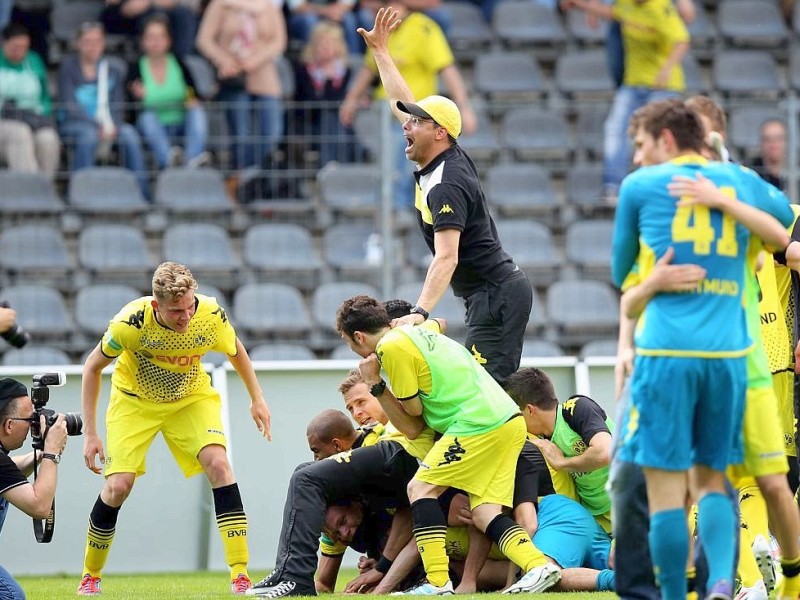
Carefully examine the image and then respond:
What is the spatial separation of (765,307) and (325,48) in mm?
8232

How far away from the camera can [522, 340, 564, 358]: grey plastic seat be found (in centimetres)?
1289

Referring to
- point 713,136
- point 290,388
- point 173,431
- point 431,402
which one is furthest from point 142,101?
point 713,136

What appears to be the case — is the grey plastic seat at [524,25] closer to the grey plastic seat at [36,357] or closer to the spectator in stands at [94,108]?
the spectator in stands at [94,108]

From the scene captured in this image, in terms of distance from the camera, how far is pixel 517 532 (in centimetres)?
758

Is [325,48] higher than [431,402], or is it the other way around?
[325,48]

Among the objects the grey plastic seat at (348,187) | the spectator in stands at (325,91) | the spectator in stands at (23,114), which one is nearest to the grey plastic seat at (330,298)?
the grey plastic seat at (348,187)

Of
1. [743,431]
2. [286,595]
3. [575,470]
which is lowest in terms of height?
[286,595]

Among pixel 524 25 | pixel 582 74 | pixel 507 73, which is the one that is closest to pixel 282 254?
pixel 507 73

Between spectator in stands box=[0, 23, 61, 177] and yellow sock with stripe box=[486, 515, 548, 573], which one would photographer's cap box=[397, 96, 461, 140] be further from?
spectator in stands box=[0, 23, 61, 177]

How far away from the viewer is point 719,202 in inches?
214

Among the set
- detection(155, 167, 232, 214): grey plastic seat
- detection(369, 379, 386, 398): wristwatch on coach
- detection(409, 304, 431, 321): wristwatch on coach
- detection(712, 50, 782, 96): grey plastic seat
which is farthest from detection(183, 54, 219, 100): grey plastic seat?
detection(369, 379, 386, 398): wristwatch on coach

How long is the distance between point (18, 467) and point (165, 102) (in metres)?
7.28

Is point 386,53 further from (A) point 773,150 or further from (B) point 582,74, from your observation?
(B) point 582,74

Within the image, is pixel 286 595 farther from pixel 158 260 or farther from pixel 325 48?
pixel 325 48
